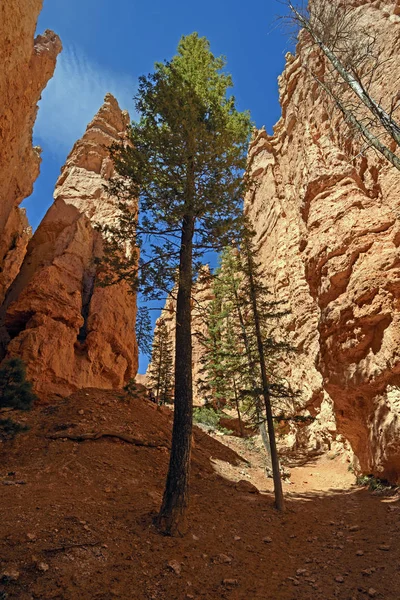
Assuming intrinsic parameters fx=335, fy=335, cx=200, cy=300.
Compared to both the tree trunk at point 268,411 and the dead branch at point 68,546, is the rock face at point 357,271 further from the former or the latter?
the dead branch at point 68,546

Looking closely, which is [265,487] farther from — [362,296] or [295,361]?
[295,361]

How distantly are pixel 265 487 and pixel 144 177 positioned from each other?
14.0 m

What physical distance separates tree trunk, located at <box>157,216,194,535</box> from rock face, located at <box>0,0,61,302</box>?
10.9 meters

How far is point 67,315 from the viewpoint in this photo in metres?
18.5

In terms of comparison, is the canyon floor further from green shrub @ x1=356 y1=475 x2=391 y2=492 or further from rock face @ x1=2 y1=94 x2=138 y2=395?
rock face @ x1=2 y1=94 x2=138 y2=395

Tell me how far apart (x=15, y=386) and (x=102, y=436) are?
5.05 m

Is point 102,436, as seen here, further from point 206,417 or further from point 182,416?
point 206,417

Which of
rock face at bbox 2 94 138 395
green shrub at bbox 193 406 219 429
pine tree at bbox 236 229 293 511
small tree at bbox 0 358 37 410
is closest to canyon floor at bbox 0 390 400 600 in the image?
pine tree at bbox 236 229 293 511

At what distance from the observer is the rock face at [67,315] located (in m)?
16.7

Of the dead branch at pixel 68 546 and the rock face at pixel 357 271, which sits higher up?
the rock face at pixel 357 271

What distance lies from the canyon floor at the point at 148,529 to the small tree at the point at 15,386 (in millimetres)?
1919

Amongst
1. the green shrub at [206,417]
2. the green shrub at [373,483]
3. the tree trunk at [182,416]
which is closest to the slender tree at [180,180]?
the tree trunk at [182,416]

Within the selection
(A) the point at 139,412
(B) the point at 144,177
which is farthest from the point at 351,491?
(B) the point at 144,177

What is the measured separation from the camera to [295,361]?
2908 centimetres
